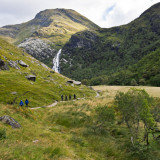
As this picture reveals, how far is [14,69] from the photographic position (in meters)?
73.9

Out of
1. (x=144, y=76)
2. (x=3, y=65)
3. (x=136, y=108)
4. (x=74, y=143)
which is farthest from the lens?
(x=144, y=76)

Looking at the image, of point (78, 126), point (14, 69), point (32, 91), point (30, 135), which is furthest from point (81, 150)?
point (14, 69)

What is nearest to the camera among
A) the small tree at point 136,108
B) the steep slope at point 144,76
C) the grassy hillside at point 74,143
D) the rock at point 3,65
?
the grassy hillside at point 74,143

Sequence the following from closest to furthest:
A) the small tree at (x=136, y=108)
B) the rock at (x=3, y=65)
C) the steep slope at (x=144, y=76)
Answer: the small tree at (x=136, y=108) → the rock at (x=3, y=65) → the steep slope at (x=144, y=76)

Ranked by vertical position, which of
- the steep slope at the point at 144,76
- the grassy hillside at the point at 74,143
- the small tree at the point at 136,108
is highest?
the steep slope at the point at 144,76

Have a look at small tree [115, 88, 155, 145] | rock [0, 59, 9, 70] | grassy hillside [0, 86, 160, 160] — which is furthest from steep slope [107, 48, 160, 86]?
small tree [115, 88, 155, 145]

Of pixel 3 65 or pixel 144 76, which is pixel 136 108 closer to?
pixel 3 65

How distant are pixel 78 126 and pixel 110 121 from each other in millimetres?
6443

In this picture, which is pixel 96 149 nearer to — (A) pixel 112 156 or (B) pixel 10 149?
(A) pixel 112 156

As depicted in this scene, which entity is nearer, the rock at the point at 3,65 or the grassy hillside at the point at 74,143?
the grassy hillside at the point at 74,143

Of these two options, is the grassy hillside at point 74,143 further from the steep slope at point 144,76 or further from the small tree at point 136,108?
the steep slope at point 144,76

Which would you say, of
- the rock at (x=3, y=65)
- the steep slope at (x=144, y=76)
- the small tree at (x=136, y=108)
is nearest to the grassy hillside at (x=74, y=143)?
the small tree at (x=136, y=108)

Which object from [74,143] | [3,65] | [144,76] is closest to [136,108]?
[74,143]

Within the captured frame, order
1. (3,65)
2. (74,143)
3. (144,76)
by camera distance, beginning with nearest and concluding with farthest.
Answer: (74,143)
(3,65)
(144,76)
